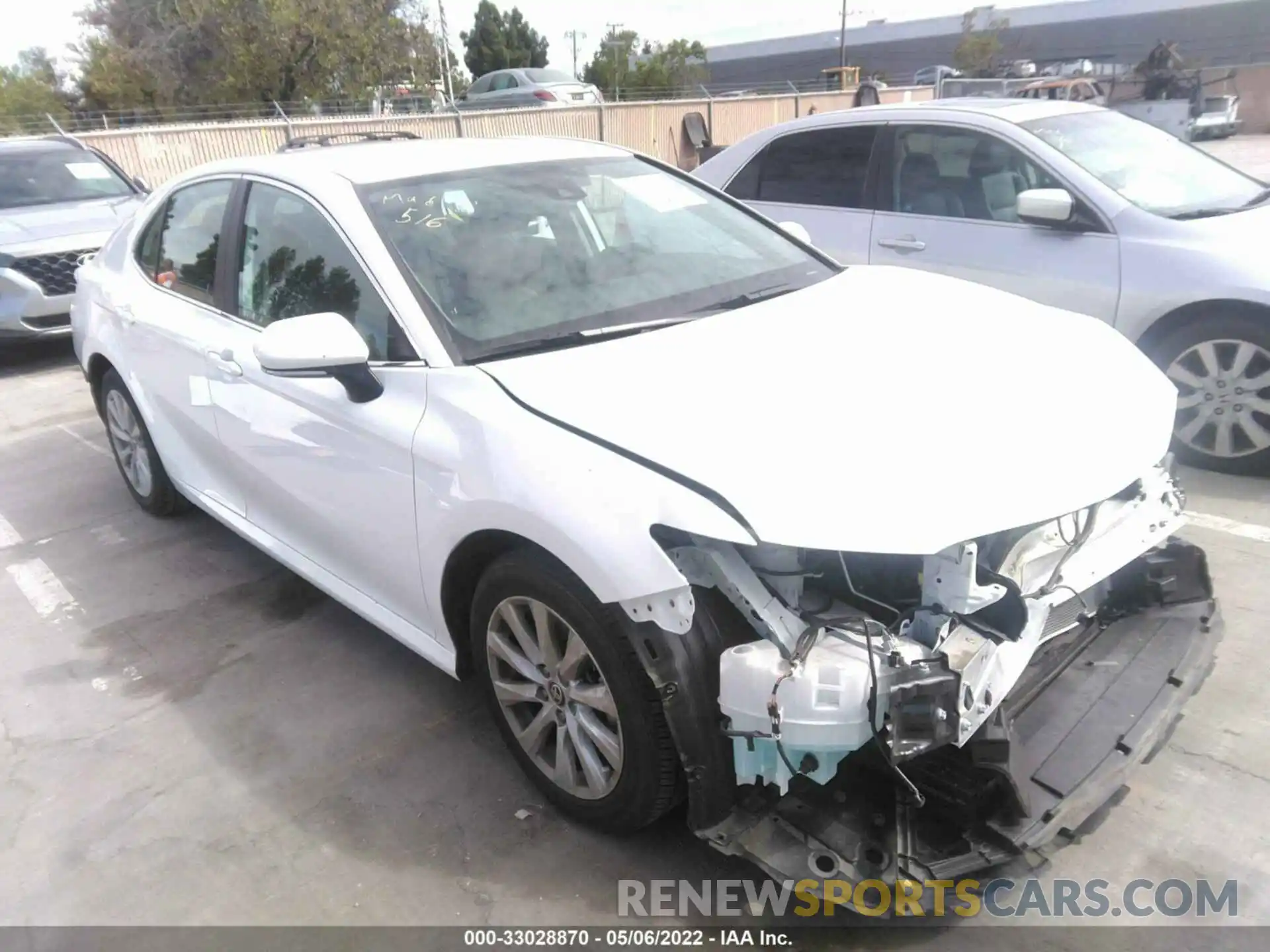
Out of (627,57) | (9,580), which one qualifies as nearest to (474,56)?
(627,57)

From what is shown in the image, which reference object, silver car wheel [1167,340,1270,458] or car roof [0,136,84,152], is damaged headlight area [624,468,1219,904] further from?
car roof [0,136,84,152]

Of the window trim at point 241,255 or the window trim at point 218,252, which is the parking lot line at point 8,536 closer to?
the window trim at point 218,252

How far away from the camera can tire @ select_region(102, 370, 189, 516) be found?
4574 mm

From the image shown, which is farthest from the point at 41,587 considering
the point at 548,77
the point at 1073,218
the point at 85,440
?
the point at 548,77

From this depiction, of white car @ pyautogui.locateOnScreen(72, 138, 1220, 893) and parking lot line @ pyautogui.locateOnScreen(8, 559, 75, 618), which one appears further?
parking lot line @ pyautogui.locateOnScreen(8, 559, 75, 618)

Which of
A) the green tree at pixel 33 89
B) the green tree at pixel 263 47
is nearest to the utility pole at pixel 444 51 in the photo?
the green tree at pixel 263 47

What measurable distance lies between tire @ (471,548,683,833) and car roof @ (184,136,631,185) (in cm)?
151

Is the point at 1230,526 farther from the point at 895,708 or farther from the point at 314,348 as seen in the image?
the point at 314,348

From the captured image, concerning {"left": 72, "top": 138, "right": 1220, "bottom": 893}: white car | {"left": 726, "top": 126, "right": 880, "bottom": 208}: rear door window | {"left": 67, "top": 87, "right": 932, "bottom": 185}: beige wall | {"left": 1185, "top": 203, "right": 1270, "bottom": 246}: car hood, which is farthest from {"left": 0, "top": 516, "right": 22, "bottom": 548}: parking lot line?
{"left": 67, "top": 87, "right": 932, "bottom": 185}: beige wall

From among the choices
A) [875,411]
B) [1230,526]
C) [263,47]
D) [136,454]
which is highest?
[263,47]

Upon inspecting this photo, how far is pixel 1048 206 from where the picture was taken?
464 cm

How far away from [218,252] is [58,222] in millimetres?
5676

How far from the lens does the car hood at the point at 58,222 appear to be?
780 cm

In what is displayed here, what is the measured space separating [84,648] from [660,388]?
108 inches
